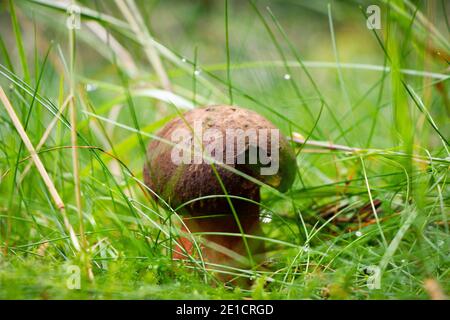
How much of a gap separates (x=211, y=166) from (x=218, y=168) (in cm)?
2

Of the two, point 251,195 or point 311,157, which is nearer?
point 251,195

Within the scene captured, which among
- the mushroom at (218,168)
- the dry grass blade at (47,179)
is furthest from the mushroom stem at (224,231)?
the dry grass blade at (47,179)

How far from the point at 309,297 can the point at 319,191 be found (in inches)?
22.5

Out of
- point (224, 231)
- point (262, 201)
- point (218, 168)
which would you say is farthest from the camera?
point (262, 201)

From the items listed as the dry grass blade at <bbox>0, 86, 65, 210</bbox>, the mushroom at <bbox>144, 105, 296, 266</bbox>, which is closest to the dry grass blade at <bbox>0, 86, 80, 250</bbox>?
the dry grass blade at <bbox>0, 86, 65, 210</bbox>

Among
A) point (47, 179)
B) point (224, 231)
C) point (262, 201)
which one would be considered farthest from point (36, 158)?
point (262, 201)

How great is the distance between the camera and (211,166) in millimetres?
1225

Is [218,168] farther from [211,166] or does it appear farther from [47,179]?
[47,179]

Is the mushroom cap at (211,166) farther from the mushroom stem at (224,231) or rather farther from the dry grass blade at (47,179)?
the dry grass blade at (47,179)

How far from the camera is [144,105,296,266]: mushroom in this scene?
1.22m
